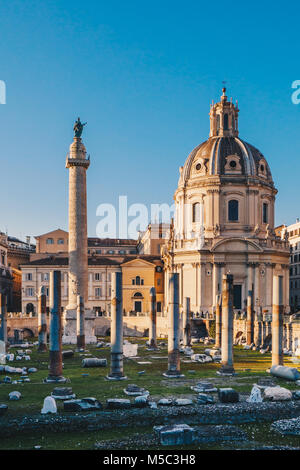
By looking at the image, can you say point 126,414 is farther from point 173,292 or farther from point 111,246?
point 111,246

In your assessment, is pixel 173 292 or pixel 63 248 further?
pixel 63 248

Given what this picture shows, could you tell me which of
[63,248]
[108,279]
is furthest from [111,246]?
[108,279]

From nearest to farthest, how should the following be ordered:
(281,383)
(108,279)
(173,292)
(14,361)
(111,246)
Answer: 1. (281,383)
2. (173,292)
3. (14,361)
4. (108,279)
5. (111,246)

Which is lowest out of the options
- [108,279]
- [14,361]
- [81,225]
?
[14,361]

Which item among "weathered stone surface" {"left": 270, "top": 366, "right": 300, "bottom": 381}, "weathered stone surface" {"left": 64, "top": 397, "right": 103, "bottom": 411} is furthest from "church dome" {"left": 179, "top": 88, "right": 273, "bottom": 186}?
"weathered stone surface" {"left": 64, "top": 397, "right": 103, "bottom": 411}

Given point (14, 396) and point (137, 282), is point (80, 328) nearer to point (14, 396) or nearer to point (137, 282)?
point (14, 396)

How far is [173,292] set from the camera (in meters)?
24.4

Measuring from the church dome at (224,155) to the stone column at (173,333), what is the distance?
3177 centimetres

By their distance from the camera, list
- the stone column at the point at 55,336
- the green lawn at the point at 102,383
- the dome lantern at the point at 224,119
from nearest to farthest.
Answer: the green lawn at the point at 102,383 → the stone column at the point at 55,336 → the dome lantern at the point at 224,119

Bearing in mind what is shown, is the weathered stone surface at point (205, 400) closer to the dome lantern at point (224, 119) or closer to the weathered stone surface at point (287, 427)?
the weathered stone surface at point (287, 427)

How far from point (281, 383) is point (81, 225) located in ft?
74.1

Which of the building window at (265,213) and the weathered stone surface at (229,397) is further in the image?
the building window at (265,213)

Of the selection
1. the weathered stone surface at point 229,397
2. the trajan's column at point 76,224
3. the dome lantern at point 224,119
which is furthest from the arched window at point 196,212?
the weathered stone surface at point 229,397

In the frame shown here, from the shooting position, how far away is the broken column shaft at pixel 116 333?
892 inches
